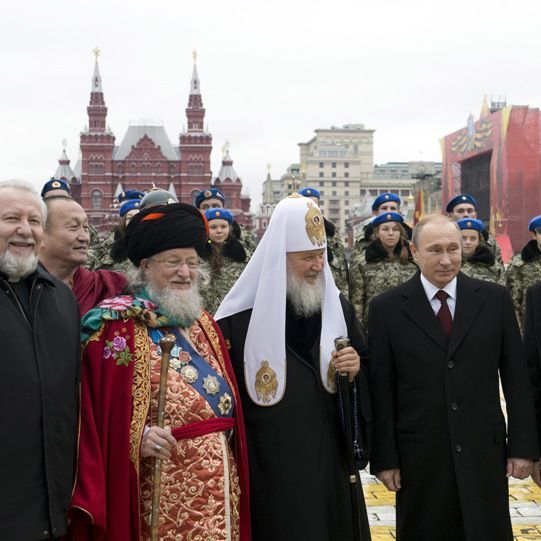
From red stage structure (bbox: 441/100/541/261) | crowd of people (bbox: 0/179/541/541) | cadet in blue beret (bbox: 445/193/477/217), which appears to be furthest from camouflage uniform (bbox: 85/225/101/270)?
red stage structure (bbox: 441/100/541/261)

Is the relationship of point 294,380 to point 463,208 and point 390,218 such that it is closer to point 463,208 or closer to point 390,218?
point 390,218

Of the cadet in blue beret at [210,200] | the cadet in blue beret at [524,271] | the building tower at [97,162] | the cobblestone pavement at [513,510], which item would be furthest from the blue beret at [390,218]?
the building tower at [97,162]

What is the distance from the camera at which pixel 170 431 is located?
308cm

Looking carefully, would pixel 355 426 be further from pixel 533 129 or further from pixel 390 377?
pixel 533 129

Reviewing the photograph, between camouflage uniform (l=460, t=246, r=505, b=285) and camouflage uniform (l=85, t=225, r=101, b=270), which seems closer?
camouflage uniform (l=460, t=246, r=505, b=285)

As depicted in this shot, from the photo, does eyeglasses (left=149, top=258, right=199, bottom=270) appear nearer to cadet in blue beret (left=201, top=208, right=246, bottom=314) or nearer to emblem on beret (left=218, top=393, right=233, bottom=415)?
emblem on beret (left=218, top=393, right=233, bottom=415)

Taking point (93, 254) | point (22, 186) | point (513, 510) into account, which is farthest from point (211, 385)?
point (93, 254)

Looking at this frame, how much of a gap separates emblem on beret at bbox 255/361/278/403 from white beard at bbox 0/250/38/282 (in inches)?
46.3

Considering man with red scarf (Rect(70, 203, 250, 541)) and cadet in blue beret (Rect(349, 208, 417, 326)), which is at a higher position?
cadet in blue beret (Rect(349, 208, 417, 326))

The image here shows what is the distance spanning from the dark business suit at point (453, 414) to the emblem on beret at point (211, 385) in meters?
0.83

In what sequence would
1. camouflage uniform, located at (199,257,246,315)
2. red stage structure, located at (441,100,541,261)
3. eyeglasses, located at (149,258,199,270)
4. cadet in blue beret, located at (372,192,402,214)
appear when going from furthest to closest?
1. red stage structure, located at (441,100,541,261)
2. cadet in blue beret, located at (372,192,402,214)
3. camouflage uniform, located at (199,257,246,315)
4. eyeglasses, located at (149,258,199,270)

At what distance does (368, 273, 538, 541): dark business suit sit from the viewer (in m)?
3.59

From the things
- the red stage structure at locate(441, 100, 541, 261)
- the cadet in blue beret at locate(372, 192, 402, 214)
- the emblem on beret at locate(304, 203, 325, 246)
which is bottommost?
the emblem on beret at locate(304, 203, 325, 246)

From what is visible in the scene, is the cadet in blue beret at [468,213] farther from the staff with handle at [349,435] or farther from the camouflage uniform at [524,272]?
the staff with handle at [349,435]
